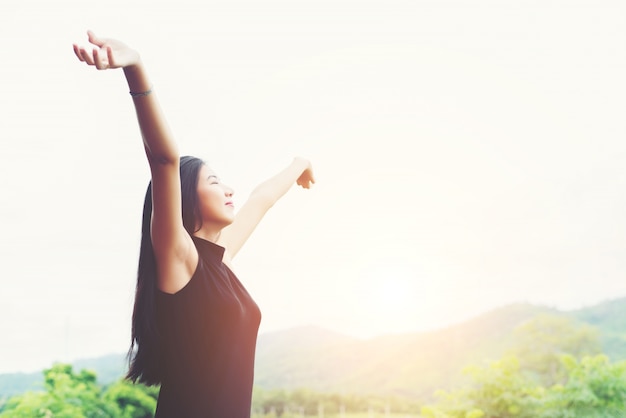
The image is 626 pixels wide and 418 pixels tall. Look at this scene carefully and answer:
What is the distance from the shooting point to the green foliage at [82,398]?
25.4ft

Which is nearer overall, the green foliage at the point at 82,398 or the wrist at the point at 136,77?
the wrist at the point at 136,77

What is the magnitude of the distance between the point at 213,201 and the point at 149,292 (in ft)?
0.68

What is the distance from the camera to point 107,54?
1.06m

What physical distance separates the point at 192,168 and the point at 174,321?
292 millimetres

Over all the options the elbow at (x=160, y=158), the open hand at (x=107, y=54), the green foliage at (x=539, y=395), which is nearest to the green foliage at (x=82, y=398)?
the green foliage at (x=539, y=395)

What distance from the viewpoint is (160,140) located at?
1.18 m

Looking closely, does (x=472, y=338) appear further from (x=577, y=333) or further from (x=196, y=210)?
(x=196, y=210)

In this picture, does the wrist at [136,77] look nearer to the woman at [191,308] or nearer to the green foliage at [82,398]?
the woman at [191,308]

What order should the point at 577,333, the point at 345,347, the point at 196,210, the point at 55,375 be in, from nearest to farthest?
1. the point at 196,210
2. the point at 55,375
3. the point at 577,333
4. the point at 345,347

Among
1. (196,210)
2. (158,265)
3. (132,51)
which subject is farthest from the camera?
(196,210)

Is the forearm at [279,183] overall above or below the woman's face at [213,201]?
above

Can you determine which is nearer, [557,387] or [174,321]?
[174,321]

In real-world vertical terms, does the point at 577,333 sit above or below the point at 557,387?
above

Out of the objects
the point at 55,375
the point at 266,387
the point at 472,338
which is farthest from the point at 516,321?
the point at 55,375
